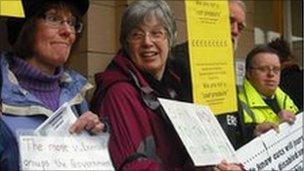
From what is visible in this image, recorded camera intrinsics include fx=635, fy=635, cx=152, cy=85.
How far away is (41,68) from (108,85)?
0.70ft

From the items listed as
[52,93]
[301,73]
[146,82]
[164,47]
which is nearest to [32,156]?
[52,93]

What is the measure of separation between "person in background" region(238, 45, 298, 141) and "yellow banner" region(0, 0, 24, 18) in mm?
1155

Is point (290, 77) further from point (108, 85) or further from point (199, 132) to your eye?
point (108, 85)

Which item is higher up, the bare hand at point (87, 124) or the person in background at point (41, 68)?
the person in background at point (41, 68)

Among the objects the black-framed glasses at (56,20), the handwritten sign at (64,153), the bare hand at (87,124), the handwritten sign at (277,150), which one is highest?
the black-framed glasses at (56,20)

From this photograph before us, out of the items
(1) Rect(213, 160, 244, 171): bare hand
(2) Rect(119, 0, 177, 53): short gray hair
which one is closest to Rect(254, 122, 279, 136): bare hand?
(1) Rect(213, 160, 244, 171): bare hand

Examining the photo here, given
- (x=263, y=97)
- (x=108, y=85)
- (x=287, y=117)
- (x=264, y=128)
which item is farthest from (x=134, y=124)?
(x=263, y=97)

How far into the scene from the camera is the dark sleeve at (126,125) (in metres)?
1.86

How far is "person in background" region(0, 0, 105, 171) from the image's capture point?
1794 millimetres

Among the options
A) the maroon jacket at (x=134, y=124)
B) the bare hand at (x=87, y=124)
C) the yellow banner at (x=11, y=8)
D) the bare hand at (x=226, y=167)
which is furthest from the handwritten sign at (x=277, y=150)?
the yellow banner at (x=11, y=8)

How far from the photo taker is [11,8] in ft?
5.21

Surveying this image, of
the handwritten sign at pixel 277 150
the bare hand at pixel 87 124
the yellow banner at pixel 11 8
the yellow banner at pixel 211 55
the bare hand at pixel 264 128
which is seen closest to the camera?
the yellow banner at pixel 11 8

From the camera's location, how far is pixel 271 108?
2.67m

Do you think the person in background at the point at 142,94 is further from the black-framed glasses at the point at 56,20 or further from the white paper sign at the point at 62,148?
the black-framed glasses at the point at 56,20
